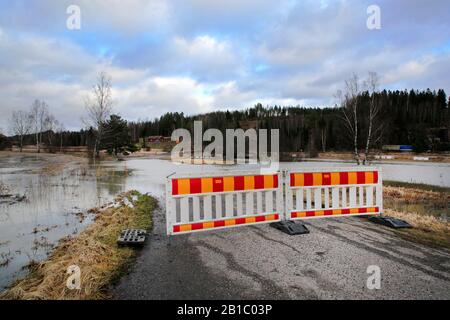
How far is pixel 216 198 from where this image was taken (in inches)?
232

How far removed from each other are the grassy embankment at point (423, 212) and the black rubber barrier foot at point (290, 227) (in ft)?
6.57

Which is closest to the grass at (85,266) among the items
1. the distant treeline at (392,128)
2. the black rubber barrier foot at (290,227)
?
the black rubber barrier foot at (290,227)

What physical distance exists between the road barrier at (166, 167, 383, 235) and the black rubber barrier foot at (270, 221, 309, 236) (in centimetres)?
25

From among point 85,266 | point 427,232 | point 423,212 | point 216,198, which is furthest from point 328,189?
point 423,212

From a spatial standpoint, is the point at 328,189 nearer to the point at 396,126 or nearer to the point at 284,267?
the point at 284,267

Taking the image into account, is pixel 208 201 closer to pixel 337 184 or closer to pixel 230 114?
pixel 337 184

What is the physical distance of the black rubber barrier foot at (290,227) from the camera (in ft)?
18.9

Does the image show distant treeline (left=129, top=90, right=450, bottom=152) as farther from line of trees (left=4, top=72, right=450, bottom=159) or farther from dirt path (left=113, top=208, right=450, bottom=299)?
dirt path (left=113, top=208, right=450, bottom=299)

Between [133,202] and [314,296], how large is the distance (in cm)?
773

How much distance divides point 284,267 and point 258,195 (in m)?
2.38

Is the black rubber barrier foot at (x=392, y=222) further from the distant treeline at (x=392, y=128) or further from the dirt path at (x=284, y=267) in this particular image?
the distant treeline at (x=392, y=128)

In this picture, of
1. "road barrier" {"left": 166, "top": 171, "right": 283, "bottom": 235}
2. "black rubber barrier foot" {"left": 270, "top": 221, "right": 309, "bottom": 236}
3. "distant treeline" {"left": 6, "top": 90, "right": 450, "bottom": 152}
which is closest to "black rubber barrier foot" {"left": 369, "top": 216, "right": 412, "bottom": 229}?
"black rubber barrier foot" {"left": 270, "top": 221, "right": 309, "bottom": 236}
